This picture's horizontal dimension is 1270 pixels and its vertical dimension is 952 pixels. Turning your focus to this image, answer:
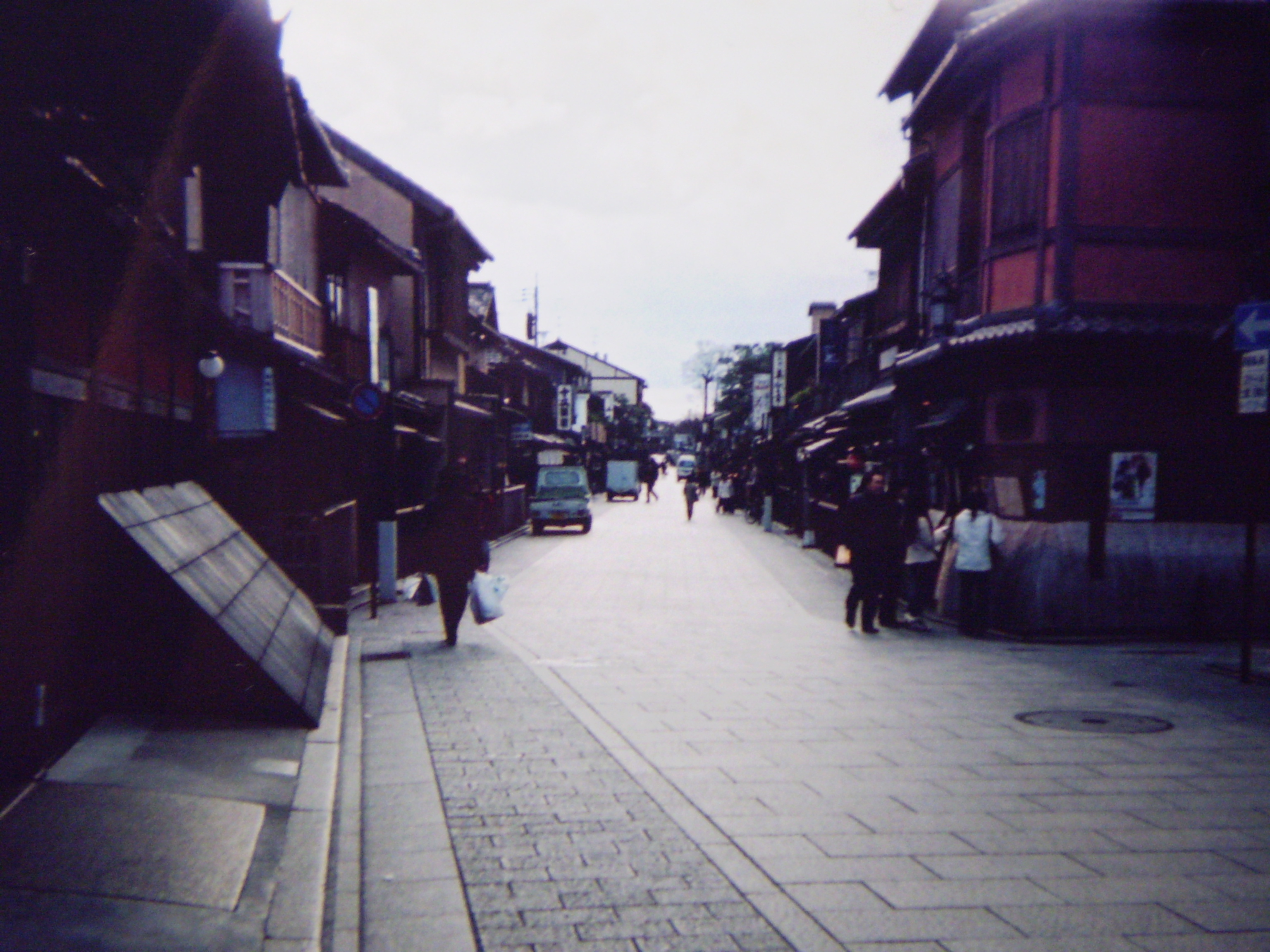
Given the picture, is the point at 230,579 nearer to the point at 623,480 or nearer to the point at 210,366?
the point at 210,366

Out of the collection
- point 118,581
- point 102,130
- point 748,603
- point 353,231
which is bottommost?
point 748,603

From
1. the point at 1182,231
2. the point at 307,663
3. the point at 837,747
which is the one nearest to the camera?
the point at 837,747

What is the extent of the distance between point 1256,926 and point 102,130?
5488 mm

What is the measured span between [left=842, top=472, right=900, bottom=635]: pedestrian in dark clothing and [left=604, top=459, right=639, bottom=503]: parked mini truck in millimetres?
48210

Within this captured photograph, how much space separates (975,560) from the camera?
12.9m

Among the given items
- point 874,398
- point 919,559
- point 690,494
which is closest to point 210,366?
point 919,559

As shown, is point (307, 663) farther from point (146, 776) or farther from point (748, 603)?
point (748, 603)

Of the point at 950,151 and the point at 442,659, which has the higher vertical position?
the point at 950,151

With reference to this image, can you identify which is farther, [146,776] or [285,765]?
[285,765]

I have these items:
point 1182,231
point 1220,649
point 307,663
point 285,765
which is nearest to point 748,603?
point 1220,649

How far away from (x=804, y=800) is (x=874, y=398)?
15.9 metres

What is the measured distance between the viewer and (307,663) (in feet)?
27.9

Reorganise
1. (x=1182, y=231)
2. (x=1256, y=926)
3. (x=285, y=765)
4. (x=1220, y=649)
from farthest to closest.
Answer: (x=1182, y=231)
(x=1220, y=649)
(x=285, y=765)
(x=1256, y=926)

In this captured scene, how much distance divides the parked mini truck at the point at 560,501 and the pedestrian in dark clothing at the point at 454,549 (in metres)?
20.6
